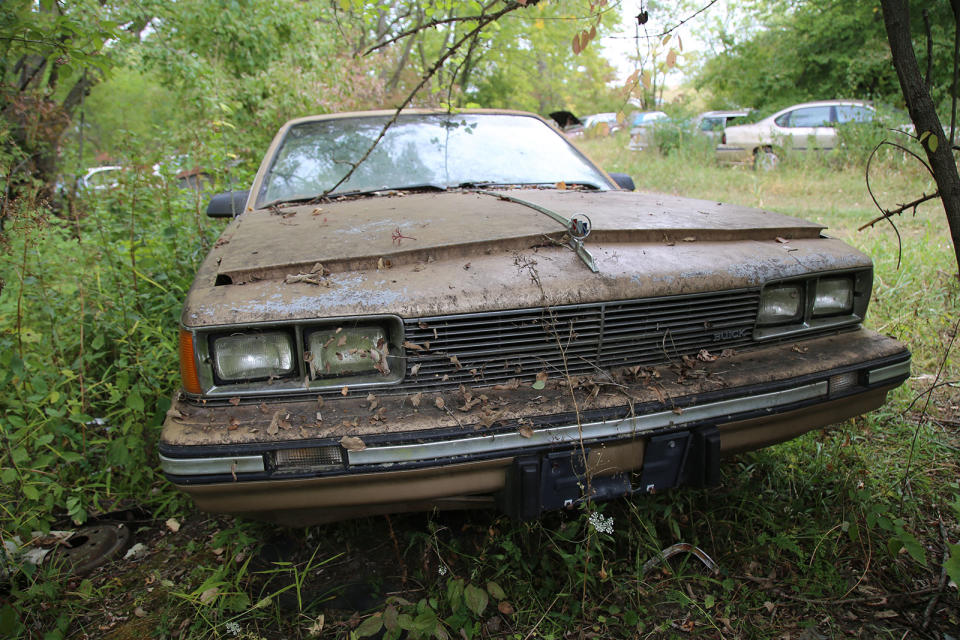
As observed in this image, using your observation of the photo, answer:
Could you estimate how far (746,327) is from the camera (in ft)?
6.17

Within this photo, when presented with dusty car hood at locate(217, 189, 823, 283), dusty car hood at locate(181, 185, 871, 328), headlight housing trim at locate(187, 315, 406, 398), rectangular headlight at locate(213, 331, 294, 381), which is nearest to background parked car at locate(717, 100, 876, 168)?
dusty car hood at locate(217, 189, 823, 283)

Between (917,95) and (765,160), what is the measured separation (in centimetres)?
989

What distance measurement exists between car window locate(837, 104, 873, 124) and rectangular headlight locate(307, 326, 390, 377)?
12.0 m

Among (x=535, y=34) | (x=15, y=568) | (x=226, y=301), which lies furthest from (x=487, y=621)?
(x=535, y=34)

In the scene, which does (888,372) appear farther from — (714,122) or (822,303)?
(714,122)

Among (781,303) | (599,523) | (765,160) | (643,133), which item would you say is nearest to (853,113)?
(765,160)

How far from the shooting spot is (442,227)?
6.39ft

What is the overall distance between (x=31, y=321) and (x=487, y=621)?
284 cm

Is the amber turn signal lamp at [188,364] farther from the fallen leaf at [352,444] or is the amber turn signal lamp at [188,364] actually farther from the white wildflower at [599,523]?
the white wildflower at [599,523]

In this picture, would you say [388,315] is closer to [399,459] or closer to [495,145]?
[399,459]

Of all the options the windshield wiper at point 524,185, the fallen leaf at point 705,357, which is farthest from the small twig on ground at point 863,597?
the windshield wiper at point 524,185

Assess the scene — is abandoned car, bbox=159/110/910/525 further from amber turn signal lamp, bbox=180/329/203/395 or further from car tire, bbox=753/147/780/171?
car tire, bbox=753/147/780/171

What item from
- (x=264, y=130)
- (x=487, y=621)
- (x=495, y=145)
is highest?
(x=264, y=130)

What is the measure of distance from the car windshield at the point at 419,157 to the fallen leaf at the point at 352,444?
1557mm
